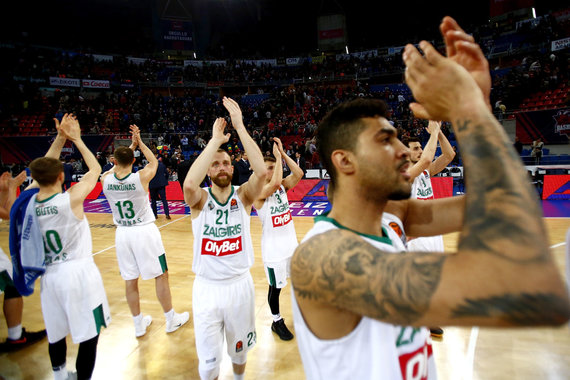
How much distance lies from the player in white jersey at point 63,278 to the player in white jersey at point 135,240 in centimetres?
109

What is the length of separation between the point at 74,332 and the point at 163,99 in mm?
28721

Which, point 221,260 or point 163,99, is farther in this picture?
point 163,99

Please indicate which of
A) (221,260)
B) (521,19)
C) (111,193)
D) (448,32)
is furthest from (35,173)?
(521,19)

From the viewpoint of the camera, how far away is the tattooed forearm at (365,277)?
827 mm

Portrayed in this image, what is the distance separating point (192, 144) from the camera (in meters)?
22.3

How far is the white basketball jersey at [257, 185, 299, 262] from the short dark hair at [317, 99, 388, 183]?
10.2 ft

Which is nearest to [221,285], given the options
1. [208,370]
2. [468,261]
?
[208,370]

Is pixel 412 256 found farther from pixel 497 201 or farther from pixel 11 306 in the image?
pixel 11 306

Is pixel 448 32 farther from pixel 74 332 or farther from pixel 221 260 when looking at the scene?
pixel 74 332

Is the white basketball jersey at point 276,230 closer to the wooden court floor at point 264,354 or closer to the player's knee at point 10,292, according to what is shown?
the wooden court floor at point 264,354

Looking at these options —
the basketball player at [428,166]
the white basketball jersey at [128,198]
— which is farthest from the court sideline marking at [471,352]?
the white basketball jersey at [128,198]

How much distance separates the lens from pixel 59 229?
3.06 m

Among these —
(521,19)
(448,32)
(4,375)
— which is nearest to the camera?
(448,32)

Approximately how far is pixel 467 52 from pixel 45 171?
349 centimetres
